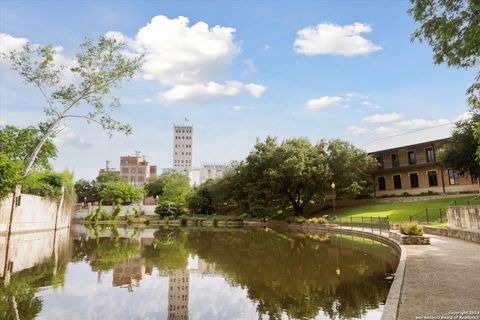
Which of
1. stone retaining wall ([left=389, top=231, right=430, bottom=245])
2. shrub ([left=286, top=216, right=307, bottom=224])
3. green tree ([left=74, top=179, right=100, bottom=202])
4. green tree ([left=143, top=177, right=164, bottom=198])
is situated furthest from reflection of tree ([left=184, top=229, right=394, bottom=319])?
green tree ([left=74, top=179, right=100, bottom=202])

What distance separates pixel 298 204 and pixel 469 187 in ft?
62.8

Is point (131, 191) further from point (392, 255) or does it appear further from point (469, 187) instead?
point (392, 255)

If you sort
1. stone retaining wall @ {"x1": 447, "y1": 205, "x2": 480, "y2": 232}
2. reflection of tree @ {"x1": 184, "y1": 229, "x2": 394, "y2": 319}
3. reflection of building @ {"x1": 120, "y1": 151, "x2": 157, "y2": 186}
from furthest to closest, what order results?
reflection of building @ {"x1": 120, "y1": 151, "x2": 157, "y2": 186} → stone retaining wall @ {"x1": 447, "y1": 205, "x2": 480, "y2": 232} → reflection of tree @ {"x1": 184, "y1": 229, "x2": 394, "y2": 319}

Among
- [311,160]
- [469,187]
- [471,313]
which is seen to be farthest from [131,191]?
[471,313]

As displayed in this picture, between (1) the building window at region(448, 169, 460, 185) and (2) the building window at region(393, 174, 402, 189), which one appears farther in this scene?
(2) the building window at region(393, 174, 402, 189)

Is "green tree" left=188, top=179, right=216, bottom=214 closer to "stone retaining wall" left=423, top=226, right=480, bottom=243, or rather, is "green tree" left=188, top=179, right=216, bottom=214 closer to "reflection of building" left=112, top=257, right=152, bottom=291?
"stone retaining wall" left=423, top=226, right=480, bottom=243

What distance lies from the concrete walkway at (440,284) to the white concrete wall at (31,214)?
24.3m

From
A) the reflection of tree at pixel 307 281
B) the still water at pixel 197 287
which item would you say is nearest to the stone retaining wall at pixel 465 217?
the still water at pixel 197 287

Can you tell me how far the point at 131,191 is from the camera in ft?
239

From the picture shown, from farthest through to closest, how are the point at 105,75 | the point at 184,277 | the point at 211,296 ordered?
the point at 105,75
the point at 184,277
the point at 211,296

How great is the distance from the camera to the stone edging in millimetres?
6105

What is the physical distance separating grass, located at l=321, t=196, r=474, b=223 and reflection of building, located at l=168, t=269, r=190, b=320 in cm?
2449

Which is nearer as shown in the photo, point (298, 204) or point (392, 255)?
point (392, 255)

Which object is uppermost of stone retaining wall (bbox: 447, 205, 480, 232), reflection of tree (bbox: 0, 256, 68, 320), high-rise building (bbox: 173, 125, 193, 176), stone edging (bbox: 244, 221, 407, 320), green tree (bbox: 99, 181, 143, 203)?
high-rise building (bbox: 173, 125, 193, 176)
